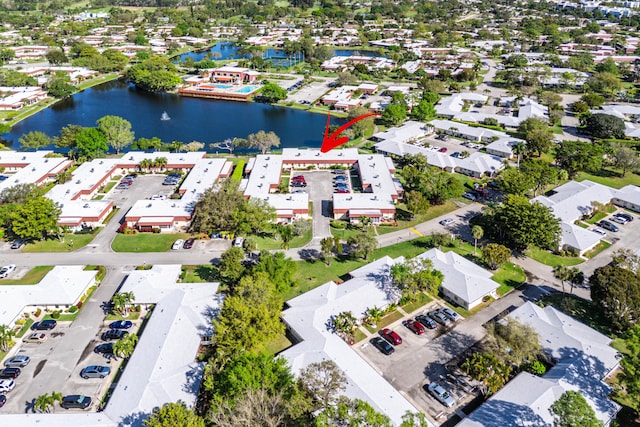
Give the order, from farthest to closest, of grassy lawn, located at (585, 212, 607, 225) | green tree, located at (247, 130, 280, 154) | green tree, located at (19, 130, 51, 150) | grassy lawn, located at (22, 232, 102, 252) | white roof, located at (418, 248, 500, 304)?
green tree, located at (247, 130, 280, 154) < green tree, located at (19, 130, 51, 150) < grassy lawn, located at (585, 212, 607, 225) < grassy lawn, located at (22, 232, 102, 252) < white roof, located at (418, 248, 500, 304)

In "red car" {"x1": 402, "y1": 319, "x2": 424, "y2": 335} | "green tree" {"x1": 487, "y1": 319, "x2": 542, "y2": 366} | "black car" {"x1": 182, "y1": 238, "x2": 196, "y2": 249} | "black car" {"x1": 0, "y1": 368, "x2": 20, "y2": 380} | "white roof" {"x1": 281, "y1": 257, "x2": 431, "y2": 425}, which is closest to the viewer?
"white roof" {"x1": 281, "y1": 257, "x2": 431, "y2": 425}

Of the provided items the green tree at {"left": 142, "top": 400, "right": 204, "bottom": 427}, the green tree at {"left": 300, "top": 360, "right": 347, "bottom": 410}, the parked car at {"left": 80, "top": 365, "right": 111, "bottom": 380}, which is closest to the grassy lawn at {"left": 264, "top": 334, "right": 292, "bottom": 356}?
the green tree at {"left": 300, "top": 360, "right": 347, "bottom": 410}

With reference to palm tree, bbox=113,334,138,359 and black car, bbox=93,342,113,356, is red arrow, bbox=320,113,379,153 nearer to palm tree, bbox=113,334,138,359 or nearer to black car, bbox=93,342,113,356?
palm tree, bbox=113,334,138,359

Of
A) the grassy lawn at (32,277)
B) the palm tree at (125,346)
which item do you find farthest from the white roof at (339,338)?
the grassy lawn at (32,277)

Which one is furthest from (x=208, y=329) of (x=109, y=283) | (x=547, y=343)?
(x=547, y=343)

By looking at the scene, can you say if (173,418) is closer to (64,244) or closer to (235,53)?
(64,244)

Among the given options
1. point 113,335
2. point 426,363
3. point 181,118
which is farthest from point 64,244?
point 181,118

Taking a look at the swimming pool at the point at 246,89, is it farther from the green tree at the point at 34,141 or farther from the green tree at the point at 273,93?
the green tree at the point at 34,141
